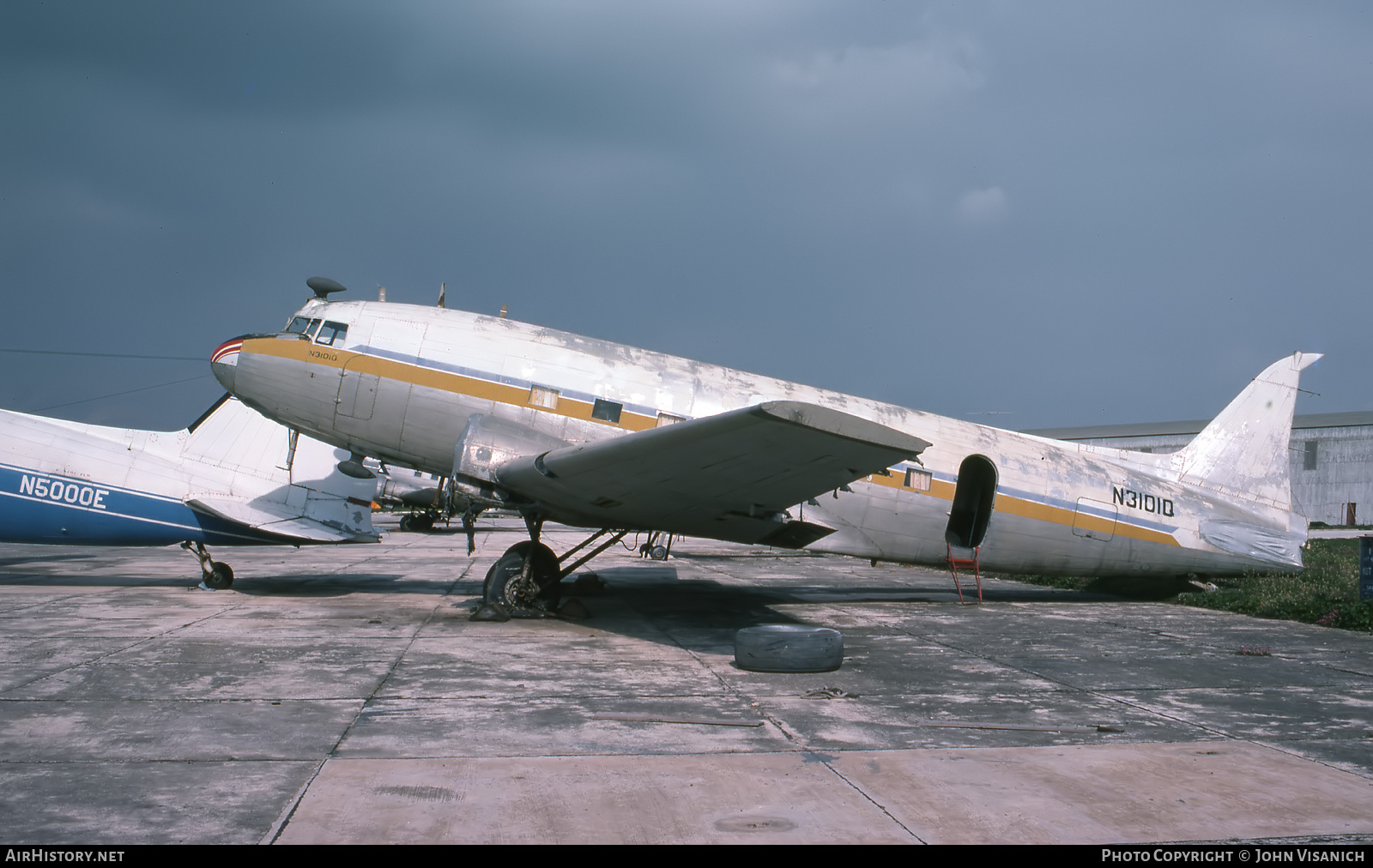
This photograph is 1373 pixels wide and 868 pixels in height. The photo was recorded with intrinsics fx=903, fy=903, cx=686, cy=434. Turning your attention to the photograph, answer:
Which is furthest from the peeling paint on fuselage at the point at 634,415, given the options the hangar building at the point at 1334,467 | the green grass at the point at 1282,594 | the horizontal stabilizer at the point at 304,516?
the hangar building at the point at 1334,467

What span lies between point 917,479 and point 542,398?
5709 millimetres

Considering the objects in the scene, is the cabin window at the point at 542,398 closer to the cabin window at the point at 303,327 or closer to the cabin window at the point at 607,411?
the cabin window at the point at 607,411

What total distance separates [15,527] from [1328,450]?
53.7 m

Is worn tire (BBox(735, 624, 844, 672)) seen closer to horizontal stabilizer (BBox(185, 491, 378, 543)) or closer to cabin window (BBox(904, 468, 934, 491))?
cabin window (BBox(904, 468, 934, 491))

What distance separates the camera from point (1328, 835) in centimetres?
441

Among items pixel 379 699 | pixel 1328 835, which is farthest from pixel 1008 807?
pixel 379 699

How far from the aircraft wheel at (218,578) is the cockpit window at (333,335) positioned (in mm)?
5196

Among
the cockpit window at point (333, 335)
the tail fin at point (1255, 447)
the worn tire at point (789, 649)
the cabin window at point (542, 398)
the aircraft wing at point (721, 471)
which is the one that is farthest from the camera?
the tail fin at point (1255, 447)

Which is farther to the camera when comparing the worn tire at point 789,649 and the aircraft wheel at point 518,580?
the aircraft wheel at point 518,580

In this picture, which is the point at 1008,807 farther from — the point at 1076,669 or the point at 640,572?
the point at 640,572

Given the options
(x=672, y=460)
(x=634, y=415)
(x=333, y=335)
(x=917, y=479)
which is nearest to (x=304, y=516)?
(x=333, y=335)

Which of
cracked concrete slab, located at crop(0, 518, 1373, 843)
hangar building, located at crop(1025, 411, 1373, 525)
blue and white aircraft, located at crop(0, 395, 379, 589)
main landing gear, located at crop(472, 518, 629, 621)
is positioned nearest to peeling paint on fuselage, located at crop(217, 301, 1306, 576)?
main landing gear, located at crop(472, 518, 629, 621)

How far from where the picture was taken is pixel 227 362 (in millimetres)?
12797

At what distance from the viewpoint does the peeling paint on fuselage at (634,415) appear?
40.2 ft
